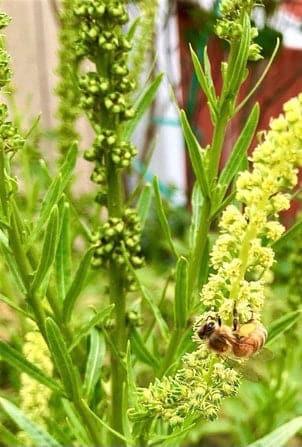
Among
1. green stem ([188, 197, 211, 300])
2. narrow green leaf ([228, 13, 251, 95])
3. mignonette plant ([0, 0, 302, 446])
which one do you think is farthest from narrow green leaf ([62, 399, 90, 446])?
narrow green leaf ([228, 13, 251, 95])

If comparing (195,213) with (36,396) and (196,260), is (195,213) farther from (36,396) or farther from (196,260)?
(36,396)

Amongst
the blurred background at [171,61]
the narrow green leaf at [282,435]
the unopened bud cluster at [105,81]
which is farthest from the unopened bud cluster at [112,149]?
the blurred background at [171,61]

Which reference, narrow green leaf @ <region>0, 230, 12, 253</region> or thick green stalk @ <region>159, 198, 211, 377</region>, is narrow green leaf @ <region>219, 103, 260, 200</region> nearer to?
thick green stalk @ <region>159, 198, 211, 377</region>

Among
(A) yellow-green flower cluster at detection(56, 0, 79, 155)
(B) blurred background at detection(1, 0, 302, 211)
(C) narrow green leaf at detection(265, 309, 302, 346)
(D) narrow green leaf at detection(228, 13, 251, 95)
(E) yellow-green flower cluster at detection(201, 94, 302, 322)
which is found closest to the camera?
(E) yellow-green flower cluster at detection(201, 94, 302, 322)

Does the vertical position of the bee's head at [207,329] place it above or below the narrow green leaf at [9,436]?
above

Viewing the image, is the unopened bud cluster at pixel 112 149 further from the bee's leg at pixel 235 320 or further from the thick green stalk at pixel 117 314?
the bee's leg at pixel 235 320

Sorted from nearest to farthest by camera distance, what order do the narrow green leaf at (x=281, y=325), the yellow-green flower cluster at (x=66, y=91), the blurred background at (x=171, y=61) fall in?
1. the narrow green leaf at (x=281, y=325)
2. the yellow-green flower cluster at (x=66, y=91)
3. the blurred background at (x=171, y=61)

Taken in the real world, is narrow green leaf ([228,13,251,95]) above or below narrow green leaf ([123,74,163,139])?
below

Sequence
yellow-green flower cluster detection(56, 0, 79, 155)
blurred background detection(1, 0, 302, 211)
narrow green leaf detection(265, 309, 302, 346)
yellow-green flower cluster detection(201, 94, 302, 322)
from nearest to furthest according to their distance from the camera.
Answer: yellow-green flower cluster detection(201, 94, 302, 322) < narrow green leaf detection(265, 309, 302, 346) < yellow-green flower cluster detection(56, 0, 79, 155) < blurred background detection(1, 0, 302, 211)
